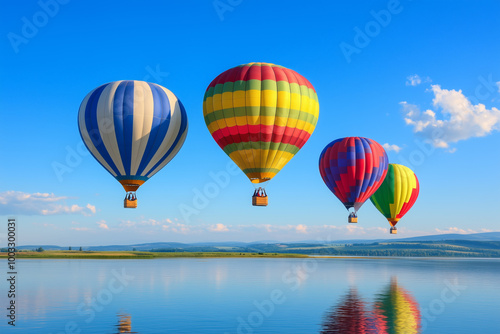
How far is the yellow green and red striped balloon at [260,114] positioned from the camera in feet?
142

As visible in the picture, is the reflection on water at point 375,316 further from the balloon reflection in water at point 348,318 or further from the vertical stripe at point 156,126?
the vertical stripe at point 156,126

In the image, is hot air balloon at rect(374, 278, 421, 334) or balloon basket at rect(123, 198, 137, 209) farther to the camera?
balloon basket at rect(123, 198, 137, 209)

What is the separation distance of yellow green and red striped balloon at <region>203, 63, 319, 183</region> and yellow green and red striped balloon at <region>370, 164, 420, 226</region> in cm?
3002

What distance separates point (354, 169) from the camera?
195 feet

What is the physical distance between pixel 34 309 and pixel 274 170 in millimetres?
21270

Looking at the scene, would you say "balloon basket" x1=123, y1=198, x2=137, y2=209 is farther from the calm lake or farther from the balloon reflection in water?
the balloon reflection in water

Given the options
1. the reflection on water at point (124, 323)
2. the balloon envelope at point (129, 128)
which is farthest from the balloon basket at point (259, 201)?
the reflection on water at point (124, 323)

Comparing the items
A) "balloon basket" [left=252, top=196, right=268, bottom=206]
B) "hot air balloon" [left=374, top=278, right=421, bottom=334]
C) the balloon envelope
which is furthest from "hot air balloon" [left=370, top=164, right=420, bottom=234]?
the balloon envelope

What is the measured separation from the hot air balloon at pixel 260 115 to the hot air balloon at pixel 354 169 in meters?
15.3

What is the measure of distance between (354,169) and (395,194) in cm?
1503

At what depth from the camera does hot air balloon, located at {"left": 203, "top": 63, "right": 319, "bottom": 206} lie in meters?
43.2

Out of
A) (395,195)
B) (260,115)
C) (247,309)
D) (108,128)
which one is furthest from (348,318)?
(395,195)

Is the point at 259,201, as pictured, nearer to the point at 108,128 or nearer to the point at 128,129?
the point at 128,129

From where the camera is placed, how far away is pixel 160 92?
151 ft
